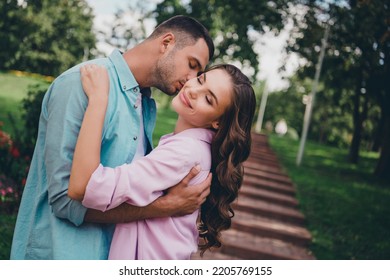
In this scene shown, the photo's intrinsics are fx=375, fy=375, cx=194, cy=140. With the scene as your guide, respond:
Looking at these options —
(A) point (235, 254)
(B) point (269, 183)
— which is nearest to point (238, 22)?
(B) point (269, 183)

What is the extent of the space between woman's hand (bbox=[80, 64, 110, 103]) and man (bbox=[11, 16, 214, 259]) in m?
0.03

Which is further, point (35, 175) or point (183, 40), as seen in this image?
point (183, 40)

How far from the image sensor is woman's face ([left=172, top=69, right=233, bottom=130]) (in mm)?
1883

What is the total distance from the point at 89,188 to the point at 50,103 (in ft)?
1.38

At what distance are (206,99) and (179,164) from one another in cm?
42

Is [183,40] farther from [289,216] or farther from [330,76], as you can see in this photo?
[330,76]

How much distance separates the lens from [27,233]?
175 centimetres

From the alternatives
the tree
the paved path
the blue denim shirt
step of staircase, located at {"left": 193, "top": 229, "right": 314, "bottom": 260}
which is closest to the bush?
the paved path

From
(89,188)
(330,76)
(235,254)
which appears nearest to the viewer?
(89,188)

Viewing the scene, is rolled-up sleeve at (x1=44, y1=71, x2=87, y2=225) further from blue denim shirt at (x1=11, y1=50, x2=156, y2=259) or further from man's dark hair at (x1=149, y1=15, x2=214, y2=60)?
man's dark hair at (x1=149, y1=15, x2=214, y2=60)

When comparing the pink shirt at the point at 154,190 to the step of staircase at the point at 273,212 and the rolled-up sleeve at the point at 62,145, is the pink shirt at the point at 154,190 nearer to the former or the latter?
the rolled-up sleeve at the point at 62,145

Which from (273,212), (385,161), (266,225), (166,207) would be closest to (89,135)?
(166,207)
